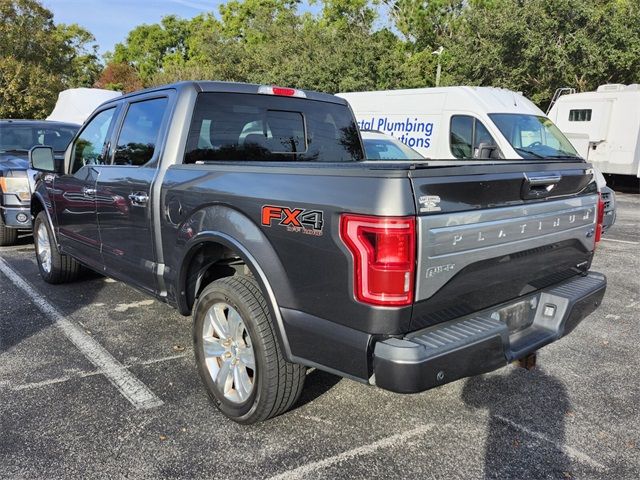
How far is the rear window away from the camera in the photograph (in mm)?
3625

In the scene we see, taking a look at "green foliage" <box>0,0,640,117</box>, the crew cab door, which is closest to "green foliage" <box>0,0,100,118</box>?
"green foliage" <box>0,0,640,117</box>

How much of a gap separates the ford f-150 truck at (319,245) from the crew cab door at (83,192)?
17 centimetres

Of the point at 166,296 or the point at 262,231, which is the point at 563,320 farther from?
the point at 166,296

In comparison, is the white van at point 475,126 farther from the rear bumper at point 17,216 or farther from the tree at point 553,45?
the tree at point 553,45

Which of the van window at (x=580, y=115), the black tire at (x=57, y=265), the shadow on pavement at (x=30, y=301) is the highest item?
the van window at (x=580, y=115)

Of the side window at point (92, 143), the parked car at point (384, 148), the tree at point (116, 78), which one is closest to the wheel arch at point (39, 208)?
the side window at point (92, 143)

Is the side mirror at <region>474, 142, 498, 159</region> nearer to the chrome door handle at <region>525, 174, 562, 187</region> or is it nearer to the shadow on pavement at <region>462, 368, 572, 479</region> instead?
the shadow on pavement at <region>462, 368, 572, 479</region>

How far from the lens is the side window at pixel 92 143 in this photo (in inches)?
177

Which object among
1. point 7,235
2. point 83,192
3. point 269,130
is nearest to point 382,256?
point 269,130

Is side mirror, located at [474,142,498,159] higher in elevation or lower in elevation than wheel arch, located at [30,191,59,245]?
higher

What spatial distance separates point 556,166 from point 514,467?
5.38ft

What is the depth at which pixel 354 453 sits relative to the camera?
278 centimetres

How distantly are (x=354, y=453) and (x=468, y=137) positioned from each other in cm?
761

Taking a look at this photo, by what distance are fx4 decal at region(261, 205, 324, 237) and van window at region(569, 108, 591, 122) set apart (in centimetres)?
1475
